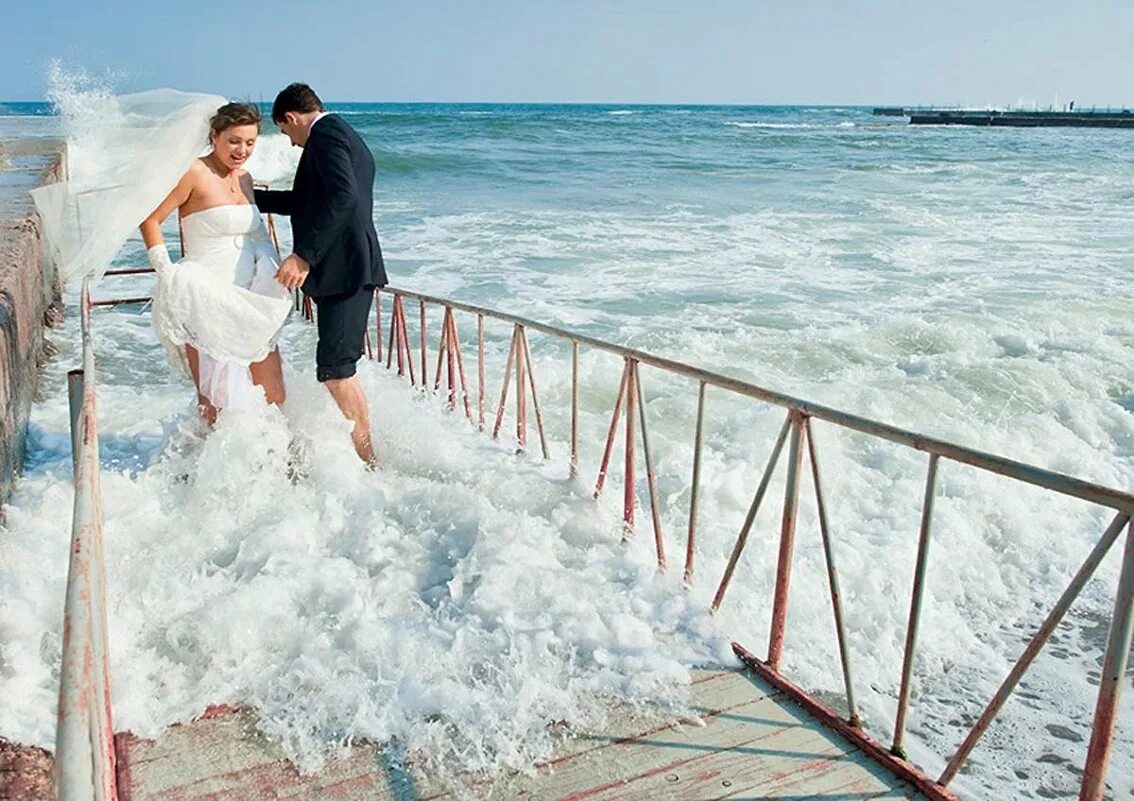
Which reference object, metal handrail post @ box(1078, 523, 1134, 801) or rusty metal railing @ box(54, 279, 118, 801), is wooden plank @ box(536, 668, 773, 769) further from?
rusty metal railing @ box(54, 279, 118, 801)

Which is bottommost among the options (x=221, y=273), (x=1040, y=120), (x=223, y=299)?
(x=223, y=299)

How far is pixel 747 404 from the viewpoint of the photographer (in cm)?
740

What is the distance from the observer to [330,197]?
3770 millimetres

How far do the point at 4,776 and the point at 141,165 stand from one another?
2.66 m

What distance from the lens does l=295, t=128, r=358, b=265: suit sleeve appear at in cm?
375

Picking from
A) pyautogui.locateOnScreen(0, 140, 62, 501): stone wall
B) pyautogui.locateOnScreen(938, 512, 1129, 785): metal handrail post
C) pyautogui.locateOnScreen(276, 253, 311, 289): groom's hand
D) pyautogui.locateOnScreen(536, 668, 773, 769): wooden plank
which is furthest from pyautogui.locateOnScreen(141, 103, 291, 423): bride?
pyautogui.locateOnScreen(938, 512, 1129, 785): metal handrail post

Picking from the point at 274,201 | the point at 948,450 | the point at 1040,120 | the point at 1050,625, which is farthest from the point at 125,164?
the point at 1040,120

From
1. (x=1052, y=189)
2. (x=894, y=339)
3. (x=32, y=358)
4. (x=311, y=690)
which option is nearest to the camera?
(x=311, y=690)

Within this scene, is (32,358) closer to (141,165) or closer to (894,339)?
(141,165)

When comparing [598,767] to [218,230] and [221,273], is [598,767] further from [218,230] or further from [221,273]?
[218,230]

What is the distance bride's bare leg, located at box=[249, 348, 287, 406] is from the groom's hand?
600mm

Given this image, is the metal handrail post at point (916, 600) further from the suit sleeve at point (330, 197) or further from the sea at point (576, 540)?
the suit sleeve at point (330, 197)

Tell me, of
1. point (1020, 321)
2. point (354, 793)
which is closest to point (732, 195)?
point (1020, 321)

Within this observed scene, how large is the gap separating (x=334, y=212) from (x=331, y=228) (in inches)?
2.7
